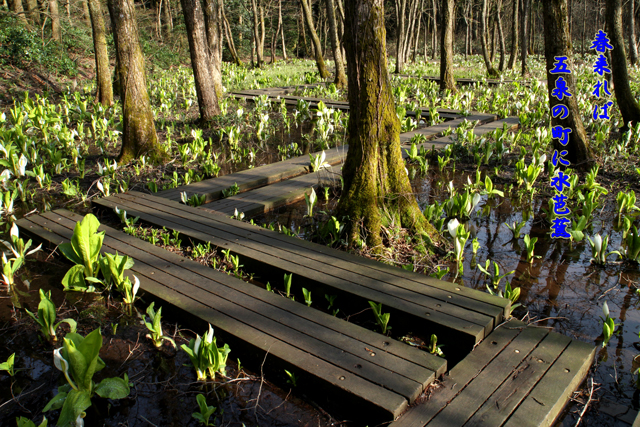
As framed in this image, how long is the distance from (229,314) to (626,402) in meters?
2.20

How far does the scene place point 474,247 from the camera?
3.71 m

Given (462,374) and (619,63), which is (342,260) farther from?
(619,63)

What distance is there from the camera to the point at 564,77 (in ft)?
19.5

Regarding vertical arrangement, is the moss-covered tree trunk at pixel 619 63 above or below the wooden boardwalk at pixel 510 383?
above

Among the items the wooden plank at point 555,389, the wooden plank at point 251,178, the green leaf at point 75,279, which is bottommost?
the wooden plank at point 555,389

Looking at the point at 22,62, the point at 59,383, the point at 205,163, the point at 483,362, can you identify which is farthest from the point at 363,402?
the point at 22,62

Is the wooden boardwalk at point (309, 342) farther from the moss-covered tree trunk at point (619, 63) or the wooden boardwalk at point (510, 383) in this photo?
the moss-covered tree trunk at point (619, 63)

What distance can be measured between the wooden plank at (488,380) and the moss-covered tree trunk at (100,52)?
10176mm

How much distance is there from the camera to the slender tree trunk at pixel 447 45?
37.9 feet

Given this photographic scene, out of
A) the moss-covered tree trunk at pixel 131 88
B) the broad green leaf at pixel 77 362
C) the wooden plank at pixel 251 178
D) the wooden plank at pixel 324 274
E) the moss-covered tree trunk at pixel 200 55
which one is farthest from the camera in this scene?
the moss-covered tree trunk at pixel 200 55

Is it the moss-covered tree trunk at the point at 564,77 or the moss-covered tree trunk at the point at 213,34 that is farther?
the moss-covered tree trunk at the point at 213,34

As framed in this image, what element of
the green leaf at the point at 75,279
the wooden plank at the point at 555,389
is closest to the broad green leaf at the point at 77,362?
the green leaf at the point at 75,279

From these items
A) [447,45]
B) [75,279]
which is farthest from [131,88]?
[447,45]

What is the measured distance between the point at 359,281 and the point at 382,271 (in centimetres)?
22
